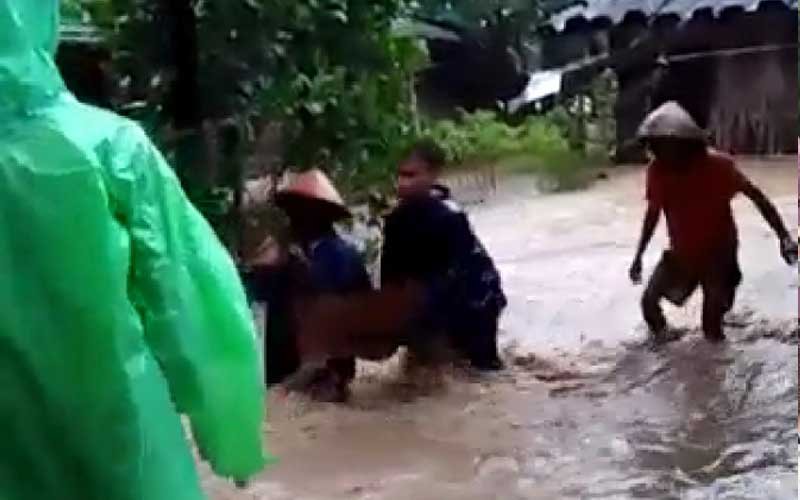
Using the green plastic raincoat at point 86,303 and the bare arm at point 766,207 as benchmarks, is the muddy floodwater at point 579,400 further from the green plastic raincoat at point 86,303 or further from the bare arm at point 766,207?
the green plastic raincoat at point 86,303

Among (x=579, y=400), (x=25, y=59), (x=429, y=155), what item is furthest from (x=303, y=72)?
(x=25, y=59)

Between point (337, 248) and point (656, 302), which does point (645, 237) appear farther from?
point (337, 248)

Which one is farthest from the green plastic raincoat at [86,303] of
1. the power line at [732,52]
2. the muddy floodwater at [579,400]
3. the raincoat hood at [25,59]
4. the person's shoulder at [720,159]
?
the person's shoulder at [720,159]

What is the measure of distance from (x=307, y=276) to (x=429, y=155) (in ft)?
1.01

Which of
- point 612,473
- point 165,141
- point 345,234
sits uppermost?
point 165,141

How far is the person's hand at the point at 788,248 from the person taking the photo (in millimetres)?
3036

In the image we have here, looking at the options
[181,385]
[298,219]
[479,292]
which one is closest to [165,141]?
[298,219]

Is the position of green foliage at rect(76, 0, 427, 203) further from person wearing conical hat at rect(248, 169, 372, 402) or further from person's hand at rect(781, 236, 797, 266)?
person's hand at rect(781, 236, 797, 266)

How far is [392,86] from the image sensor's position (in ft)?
9.82

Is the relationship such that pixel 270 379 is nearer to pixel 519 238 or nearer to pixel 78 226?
pixel 519 238

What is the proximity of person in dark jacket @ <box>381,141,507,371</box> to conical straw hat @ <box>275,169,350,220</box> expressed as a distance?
0.10 metres

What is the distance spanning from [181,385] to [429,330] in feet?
5.33

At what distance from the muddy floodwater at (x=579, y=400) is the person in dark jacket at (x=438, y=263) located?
2.4 inches

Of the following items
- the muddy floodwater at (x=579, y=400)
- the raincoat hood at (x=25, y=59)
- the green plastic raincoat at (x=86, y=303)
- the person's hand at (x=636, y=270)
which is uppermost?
the raincoat hood at (x=25, y=59)
